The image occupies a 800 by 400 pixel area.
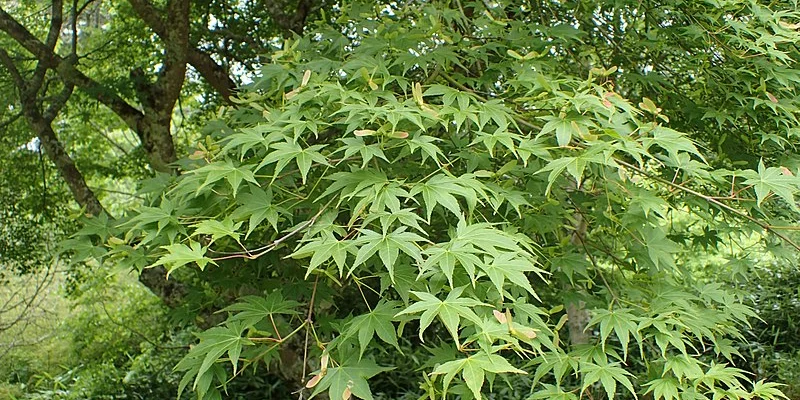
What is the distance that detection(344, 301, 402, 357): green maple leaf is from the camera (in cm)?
164

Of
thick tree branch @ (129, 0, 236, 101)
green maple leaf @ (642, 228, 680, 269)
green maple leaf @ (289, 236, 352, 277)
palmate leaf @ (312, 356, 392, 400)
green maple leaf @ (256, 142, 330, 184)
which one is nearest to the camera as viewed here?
green maple leaf @ (289, 236, 352, 277)

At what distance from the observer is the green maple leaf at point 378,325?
1.64 m

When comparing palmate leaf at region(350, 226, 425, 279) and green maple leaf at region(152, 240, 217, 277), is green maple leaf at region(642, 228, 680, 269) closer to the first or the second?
palmate leaf at region(350, 226, 425, 279)

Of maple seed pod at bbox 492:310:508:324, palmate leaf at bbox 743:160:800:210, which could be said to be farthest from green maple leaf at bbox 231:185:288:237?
palmate leaf at bbox 743:160:800:210

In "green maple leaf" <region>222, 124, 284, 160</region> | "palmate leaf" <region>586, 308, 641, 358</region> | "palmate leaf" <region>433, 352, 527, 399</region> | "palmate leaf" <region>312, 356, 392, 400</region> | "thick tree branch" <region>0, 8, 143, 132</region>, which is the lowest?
"palmate leaf" <region>586, 308, 641, 358</region>

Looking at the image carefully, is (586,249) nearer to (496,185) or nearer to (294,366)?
(496,185)

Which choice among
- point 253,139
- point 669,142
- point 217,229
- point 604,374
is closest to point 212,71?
point 253,139

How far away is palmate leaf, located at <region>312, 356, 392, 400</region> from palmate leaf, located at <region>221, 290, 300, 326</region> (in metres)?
0.23

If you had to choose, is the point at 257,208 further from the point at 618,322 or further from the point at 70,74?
the point at 70,74

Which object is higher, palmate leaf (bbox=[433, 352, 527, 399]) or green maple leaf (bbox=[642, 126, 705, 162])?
green maple leaf (bbox=[642, 126, 705, 162])

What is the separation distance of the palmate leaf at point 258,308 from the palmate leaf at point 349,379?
0.23 meters

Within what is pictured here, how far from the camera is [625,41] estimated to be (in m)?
2.86

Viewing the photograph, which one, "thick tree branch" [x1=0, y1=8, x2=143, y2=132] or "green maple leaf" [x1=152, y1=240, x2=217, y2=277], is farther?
"thick tree branch" [x1=0, y1=8, x2=143, y2=132]

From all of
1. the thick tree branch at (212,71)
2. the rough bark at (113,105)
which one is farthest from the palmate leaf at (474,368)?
the thick tree branch at (212,71)
